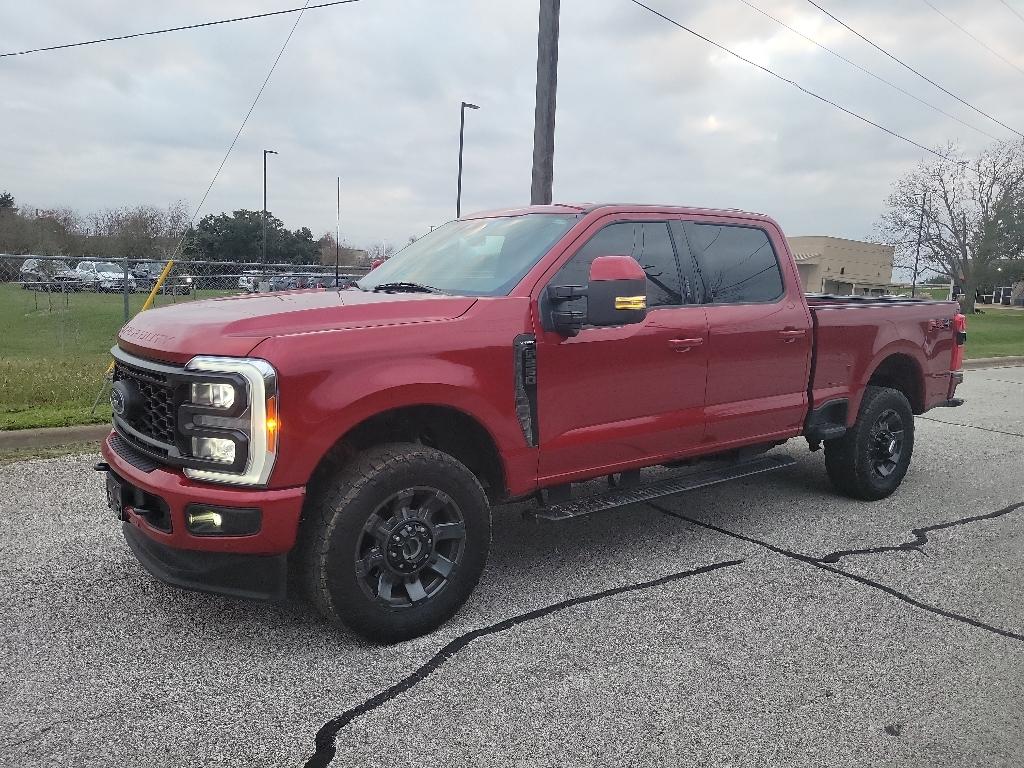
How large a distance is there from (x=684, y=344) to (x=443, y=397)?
1588 millimetres

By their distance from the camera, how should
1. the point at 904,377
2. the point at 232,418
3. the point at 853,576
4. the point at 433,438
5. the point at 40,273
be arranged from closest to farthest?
the point at 232,418, the point at 433,438, the point at 853,576, the point at 904,377, the point at 40,273

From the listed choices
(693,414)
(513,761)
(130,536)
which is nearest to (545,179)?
(693,414)

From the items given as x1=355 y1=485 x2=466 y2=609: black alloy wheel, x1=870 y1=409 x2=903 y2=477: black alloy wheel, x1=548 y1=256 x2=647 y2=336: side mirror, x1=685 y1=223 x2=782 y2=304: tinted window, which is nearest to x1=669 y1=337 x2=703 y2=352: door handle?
x1=685 y1=223 x2=782 y2=304: tinted window

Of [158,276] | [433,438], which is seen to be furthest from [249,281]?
[433,438]

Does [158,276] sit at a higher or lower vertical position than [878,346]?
higher

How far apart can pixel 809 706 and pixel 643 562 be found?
154cm

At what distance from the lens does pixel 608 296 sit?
3.62 m

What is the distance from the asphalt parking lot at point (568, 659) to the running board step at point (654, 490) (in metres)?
0.41

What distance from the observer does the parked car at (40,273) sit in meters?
11.6

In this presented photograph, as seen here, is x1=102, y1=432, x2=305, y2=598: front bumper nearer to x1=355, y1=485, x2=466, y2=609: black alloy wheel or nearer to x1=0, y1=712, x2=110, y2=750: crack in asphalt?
x1=355, y1=485, x2=466, y2=609: black alloy wheel

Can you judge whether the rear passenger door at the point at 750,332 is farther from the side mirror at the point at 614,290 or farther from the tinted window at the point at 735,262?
the side mirror at the point at 614,290

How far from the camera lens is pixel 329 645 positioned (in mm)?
3408

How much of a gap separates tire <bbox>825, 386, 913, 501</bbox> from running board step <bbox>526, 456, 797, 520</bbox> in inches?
25.5

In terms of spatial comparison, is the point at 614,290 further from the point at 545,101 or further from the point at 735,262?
the point at 545,101
